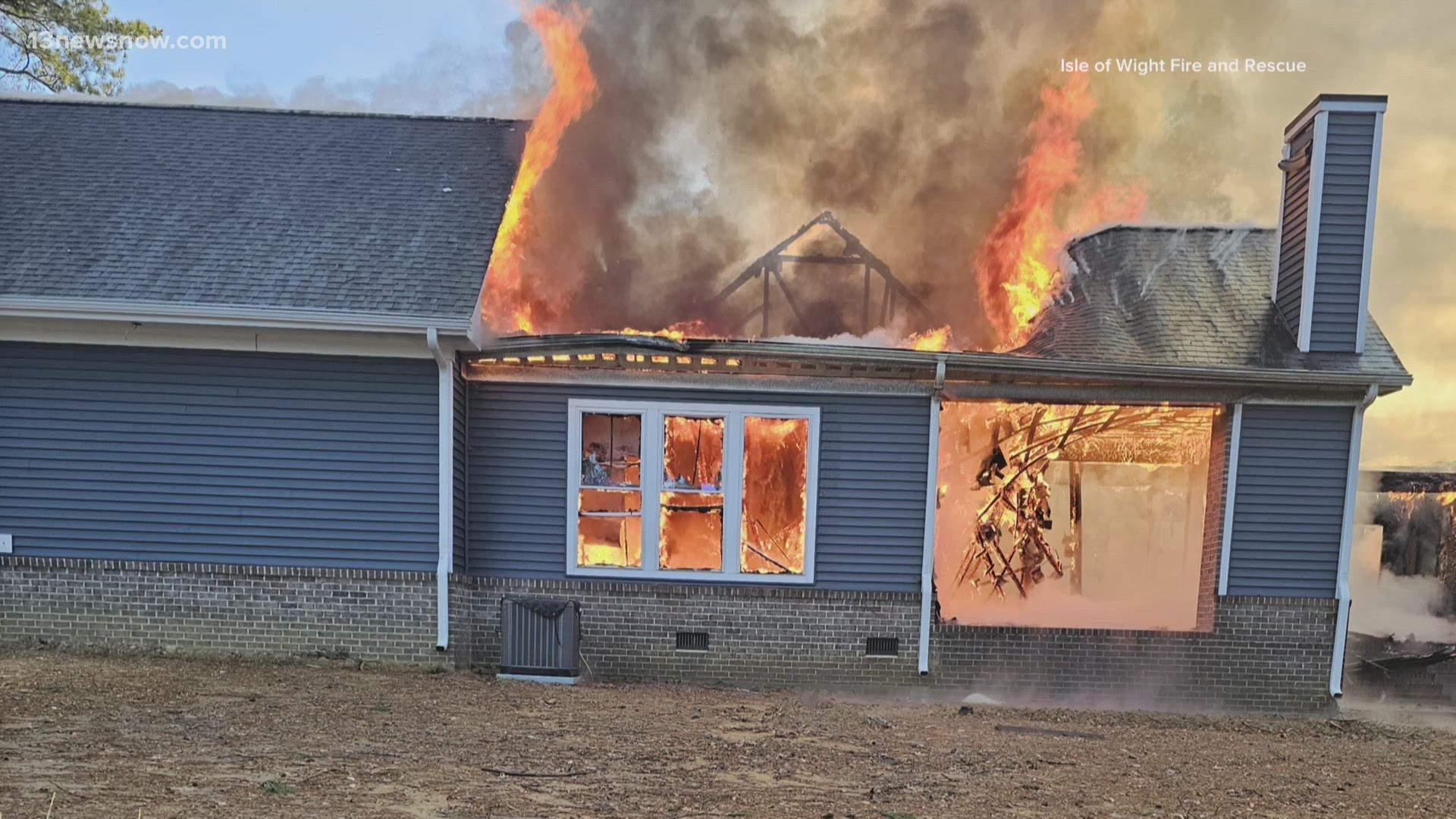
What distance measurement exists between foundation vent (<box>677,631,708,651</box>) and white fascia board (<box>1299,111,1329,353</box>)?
6511 millimetres

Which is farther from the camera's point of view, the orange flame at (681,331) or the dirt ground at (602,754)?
the orange flame at (681,331)

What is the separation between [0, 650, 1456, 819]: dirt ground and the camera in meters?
4.48

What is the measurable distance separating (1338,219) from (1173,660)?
4.64m

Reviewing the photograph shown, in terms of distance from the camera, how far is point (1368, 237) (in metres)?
8.94

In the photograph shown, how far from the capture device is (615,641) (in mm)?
8703

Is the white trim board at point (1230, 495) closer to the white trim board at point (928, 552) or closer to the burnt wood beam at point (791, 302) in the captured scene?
the white trim board at point (928, 552)

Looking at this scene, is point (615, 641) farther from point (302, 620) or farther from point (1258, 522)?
point (1258, 522)

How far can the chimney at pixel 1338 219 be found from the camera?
8.92m

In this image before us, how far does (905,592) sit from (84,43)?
1714 cm

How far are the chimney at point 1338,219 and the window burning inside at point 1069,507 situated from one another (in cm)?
182

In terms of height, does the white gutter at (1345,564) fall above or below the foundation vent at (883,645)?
above

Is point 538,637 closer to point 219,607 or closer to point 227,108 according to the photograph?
point 219,607

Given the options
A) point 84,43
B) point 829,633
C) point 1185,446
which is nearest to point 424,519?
point 829,633

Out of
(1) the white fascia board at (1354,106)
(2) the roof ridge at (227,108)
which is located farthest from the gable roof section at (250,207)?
(1) the white fascia board at (1354,106)
